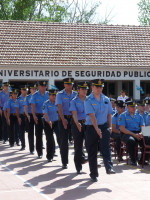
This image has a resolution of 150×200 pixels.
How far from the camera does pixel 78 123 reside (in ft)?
36.0

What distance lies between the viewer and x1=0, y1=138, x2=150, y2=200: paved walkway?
8.67m

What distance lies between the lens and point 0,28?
36625mm

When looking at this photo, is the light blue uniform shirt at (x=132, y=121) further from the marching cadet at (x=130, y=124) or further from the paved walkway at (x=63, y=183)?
the paved walkway at (x=63, y=183)

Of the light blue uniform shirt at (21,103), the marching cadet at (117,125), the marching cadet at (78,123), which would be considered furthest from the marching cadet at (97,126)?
the light blue uniform shirt at (21,103)

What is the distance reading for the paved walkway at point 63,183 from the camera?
8666mm

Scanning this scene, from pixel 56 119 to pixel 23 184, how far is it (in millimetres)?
3623

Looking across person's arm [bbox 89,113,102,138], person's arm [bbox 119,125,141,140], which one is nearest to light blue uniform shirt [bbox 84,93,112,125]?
person's arm [bbox 89,113,102,138]

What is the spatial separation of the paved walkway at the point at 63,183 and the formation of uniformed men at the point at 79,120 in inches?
14.2

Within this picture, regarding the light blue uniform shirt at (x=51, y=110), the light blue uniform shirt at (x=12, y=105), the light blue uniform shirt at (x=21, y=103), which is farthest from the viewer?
the light blue uniform shirt at (x=12, y=105)

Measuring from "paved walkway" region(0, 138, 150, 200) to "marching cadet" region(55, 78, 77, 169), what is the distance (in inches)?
15.4

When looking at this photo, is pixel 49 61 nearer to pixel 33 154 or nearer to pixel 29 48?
pixel 29 48

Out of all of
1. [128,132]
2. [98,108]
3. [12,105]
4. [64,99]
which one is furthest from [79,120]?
[12,105]

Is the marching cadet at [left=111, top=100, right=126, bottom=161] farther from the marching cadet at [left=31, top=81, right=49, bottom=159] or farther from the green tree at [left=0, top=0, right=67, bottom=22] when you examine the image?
the green tree at [left=0, top=0, right=67, bottom=22]

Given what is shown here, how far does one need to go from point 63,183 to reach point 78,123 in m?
1.52
